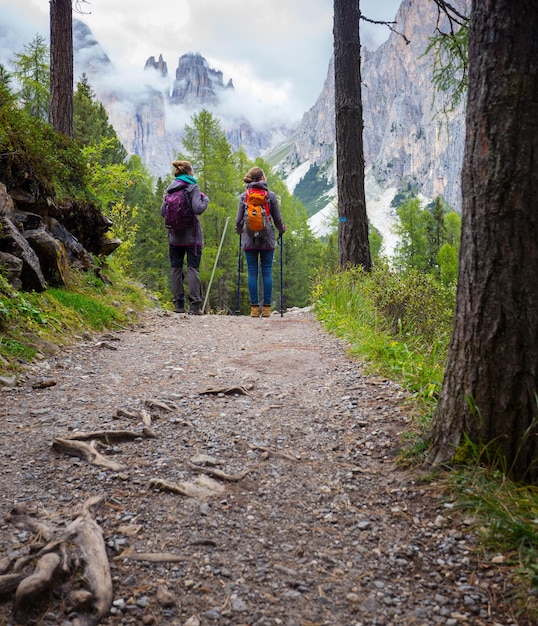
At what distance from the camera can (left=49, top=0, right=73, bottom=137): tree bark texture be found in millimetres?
9469

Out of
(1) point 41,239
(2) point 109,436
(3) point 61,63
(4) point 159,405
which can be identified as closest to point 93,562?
(2) point 109,436

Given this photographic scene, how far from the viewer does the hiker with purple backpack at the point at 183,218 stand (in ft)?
29.6

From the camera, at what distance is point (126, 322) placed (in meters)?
7.52

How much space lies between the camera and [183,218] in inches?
358

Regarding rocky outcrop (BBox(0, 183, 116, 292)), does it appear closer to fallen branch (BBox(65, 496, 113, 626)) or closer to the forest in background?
the forest in background

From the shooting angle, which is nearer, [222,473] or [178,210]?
[222,473]

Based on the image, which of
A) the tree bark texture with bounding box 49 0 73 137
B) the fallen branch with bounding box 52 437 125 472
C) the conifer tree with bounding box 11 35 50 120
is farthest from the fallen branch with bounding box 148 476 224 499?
the conifer tree with bounding box 11 35 50 120

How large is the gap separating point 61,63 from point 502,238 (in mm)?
9979

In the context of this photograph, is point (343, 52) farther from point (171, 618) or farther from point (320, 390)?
point (171, 618)

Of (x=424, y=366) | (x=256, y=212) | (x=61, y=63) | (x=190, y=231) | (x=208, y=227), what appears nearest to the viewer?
(x=424, y=366)

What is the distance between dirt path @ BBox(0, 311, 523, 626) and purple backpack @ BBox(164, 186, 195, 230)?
15.9ft

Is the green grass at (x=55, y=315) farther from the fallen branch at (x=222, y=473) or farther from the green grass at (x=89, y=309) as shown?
the fallen branch at (x=222, y=473)

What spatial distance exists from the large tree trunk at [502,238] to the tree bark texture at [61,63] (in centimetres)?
930

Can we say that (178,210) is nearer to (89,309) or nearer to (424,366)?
(89,309)
